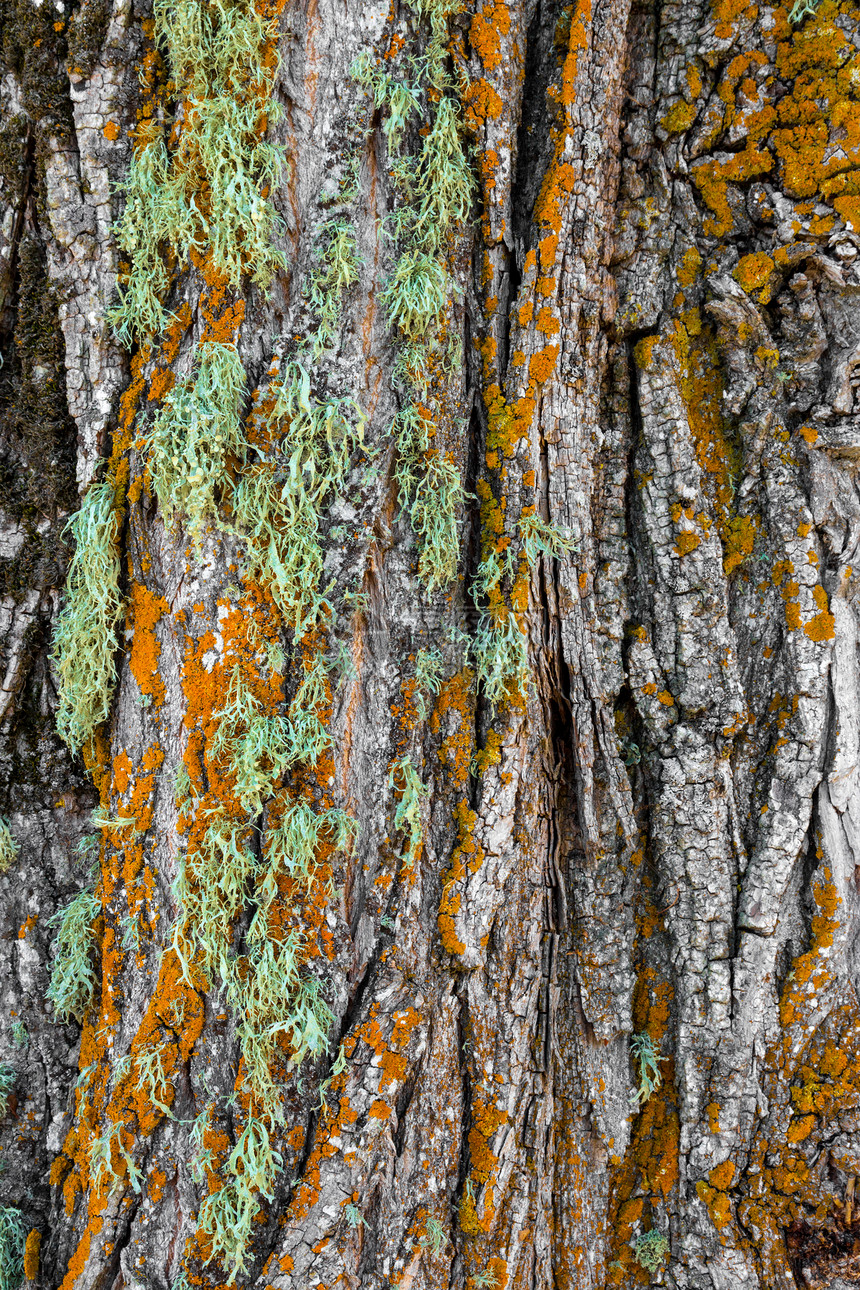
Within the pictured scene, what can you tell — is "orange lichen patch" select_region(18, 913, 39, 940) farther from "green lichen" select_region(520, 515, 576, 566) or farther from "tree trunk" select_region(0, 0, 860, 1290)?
"green lichen" select_region(520, 515, 576, 566)

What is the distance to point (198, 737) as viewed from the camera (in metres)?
2.22

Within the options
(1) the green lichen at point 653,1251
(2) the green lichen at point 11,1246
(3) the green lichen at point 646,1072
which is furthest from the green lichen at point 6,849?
(1) the green lichen at point 653,1251

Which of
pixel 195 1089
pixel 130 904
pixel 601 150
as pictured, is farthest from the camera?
pixel 601 150

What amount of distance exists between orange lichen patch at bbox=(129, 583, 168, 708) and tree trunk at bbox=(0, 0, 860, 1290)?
1 cm

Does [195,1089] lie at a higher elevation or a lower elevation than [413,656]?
lower

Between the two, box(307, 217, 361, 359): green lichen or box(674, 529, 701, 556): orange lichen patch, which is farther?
box(674, 529, 701, 556): orange lichen patch

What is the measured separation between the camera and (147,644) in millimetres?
2328

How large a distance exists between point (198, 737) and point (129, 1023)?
88 centimetres

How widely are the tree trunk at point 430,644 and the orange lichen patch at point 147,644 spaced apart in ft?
0.04

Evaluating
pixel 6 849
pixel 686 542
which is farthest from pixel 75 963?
pixel 686 542

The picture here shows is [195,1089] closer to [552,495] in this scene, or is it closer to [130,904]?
[130,904]

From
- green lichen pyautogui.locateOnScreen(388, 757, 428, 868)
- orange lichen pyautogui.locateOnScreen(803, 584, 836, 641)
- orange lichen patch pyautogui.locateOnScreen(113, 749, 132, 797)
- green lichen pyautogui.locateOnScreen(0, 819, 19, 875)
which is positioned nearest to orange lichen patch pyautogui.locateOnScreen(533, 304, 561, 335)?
orange lichen pyautogui.locateOnScreen(803, 584, 836, 641)

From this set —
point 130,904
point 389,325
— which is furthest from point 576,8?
point 130,904

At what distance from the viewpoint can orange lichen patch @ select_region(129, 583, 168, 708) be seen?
230cm
